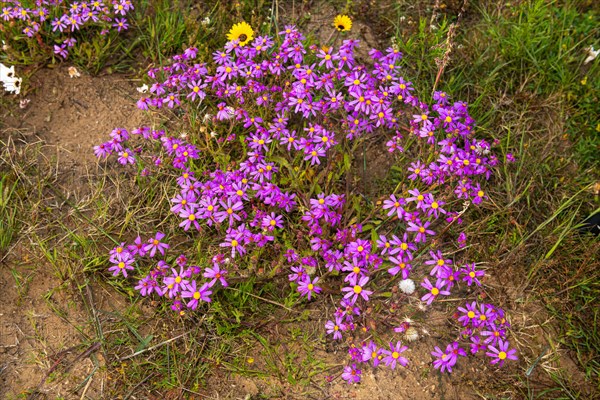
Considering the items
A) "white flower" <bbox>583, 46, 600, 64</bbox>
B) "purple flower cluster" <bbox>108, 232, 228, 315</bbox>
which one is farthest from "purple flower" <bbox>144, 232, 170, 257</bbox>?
"white flower" <bbox>583, 46, 600, 64</bbox>

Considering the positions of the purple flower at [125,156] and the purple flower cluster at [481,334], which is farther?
the purple flower at [125,156]

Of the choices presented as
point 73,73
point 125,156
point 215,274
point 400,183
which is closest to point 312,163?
point 400,183

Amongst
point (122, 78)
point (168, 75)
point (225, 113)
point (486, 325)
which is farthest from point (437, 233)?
point (122, 78)

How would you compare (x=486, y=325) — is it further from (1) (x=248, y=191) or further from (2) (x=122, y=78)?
(2) (x=122, y=78)

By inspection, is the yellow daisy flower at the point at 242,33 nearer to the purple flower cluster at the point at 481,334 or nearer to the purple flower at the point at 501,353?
the purple flower cluster at the point at 481,334

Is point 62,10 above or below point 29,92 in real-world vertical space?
above

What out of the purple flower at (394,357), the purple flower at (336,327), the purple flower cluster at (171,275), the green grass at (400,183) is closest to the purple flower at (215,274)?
the purple flower cluster at (171,275)

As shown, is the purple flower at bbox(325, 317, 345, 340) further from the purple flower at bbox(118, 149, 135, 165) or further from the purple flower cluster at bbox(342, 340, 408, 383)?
the purple flower at bbox(118, 149, 135, 165)
